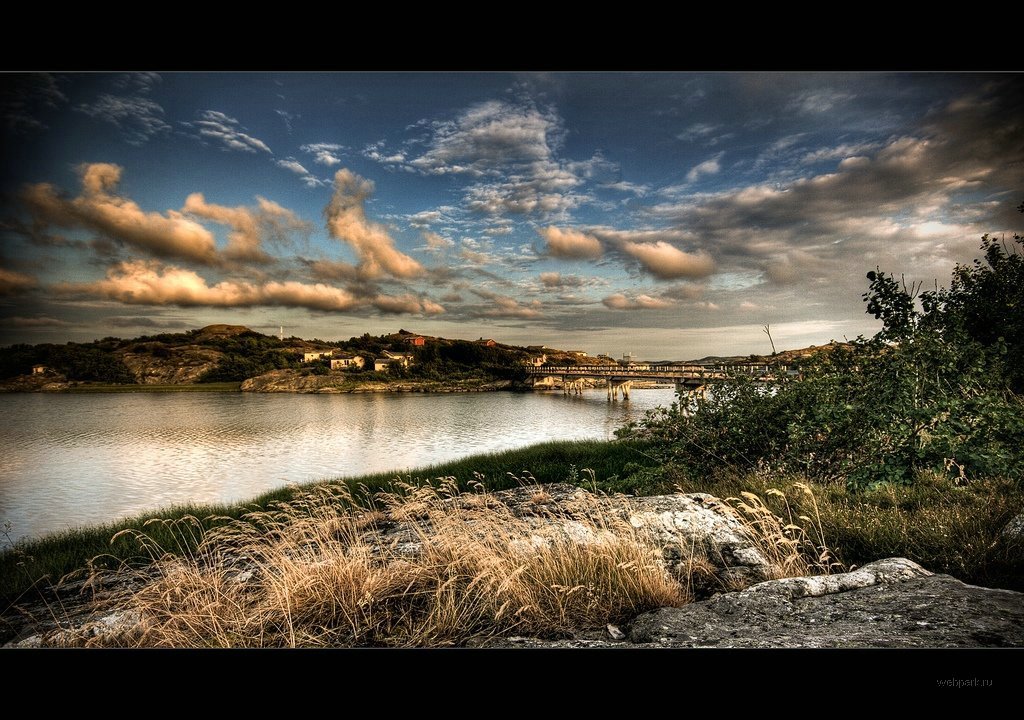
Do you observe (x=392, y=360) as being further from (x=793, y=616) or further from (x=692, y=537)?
(x=793, y=616)

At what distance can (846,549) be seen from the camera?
361 cm

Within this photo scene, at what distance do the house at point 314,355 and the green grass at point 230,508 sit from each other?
2.34m

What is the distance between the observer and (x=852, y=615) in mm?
2605

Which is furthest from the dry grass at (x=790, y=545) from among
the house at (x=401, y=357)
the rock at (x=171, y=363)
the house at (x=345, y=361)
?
the rock at (x=171, y=363)

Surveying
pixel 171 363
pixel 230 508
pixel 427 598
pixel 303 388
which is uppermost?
pixel 171 363

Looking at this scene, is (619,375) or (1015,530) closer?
(1015,530)

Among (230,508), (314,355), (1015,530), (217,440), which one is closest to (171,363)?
(314,355)

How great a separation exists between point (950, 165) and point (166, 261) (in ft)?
30.1

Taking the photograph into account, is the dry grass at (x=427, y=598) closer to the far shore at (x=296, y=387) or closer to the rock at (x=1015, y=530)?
the rock at (x=1015, y=530)

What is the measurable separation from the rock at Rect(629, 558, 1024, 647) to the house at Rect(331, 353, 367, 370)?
22.2 ft

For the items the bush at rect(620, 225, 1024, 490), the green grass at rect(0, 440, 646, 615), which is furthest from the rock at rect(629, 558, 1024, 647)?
the green grass at rect(0, 440, 646, 615)

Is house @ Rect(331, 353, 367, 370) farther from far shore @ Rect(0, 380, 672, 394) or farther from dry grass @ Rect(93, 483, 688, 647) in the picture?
dry grass @ Rect(93, 483, 688, 647)

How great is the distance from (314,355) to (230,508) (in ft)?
9.45
